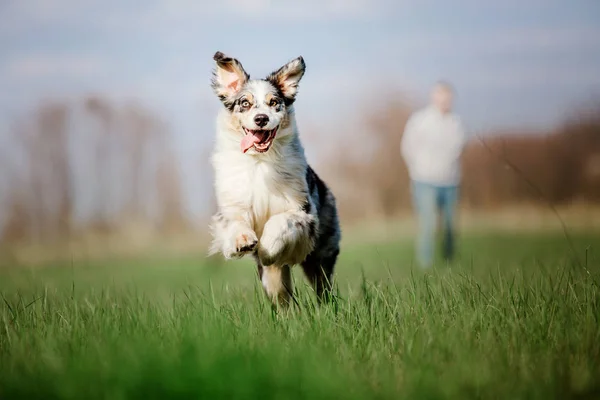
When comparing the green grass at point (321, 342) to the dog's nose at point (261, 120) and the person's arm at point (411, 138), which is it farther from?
the person's arm at point (411, 138)

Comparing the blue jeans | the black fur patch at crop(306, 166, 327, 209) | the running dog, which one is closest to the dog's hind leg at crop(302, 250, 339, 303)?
the running dog

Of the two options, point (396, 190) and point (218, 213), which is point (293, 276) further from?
point (396, 190)

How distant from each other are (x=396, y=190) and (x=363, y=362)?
1984cm

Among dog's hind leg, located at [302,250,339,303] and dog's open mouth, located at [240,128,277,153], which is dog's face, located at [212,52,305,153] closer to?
dog's open mouth, located at [240,128,277,153]

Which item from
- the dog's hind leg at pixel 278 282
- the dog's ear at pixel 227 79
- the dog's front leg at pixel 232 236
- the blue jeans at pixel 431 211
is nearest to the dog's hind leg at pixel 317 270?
the dog's hind leg at pixel 278 282

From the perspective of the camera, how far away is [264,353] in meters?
4.30

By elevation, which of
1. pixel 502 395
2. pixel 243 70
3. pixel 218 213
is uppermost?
pixel 243 70

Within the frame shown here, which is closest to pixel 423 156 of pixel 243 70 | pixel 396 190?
pixel 243 70

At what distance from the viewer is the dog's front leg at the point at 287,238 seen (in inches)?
228

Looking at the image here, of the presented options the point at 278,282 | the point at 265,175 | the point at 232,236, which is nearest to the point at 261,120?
the point at 265,175

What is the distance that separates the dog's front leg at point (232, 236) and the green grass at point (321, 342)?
380mm

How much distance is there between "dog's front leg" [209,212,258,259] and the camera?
557 cm

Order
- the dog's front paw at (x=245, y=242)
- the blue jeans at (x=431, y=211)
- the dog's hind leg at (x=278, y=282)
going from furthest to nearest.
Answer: the blue jeans at (x=431, y=211) < the dog's hind leg at (x=278, y=282) < the dog's front paw at (x=245, y=242)

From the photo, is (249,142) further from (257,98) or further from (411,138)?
(411,138)
